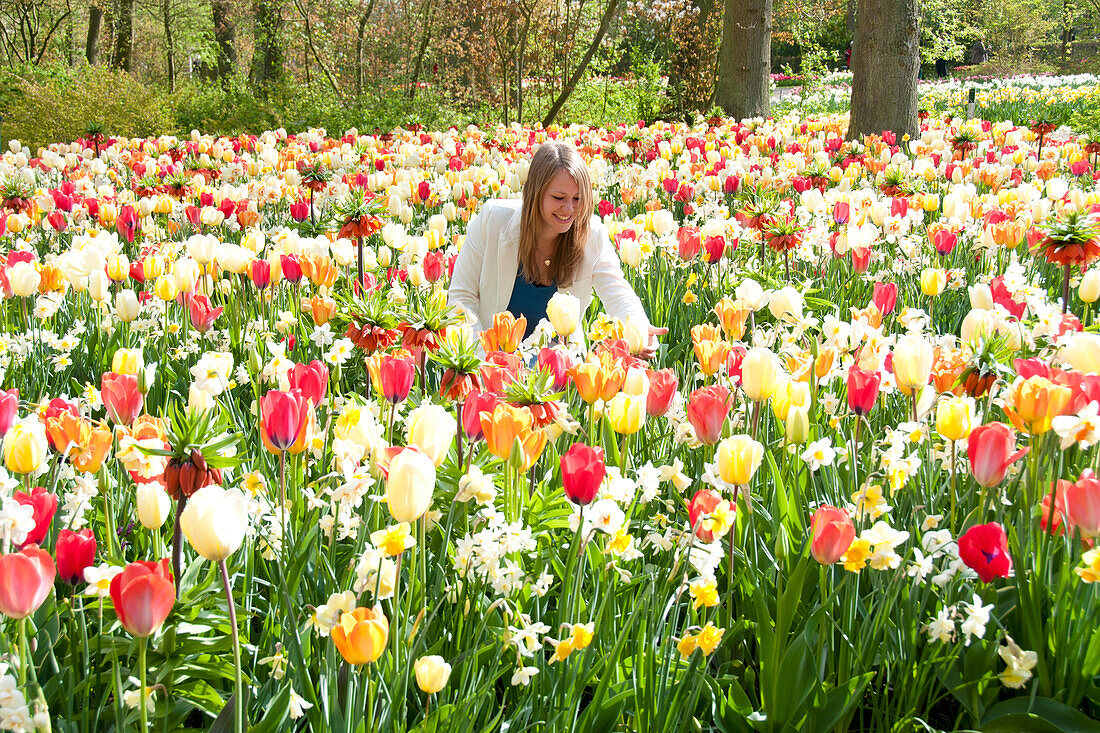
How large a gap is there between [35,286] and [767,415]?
2426 mm

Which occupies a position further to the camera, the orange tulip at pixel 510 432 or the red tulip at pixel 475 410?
the red tulip at pixel 475 410

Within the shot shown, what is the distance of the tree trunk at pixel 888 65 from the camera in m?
8.80

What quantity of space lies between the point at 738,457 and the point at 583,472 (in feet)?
0.84

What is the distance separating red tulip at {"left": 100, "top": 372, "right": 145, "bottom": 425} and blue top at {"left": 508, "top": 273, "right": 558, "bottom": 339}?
219cm

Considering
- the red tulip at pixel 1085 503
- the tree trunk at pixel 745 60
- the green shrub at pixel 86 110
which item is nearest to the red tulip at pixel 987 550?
the red tulip at pixel 1085 503

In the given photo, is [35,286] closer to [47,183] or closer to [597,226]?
[597,226]

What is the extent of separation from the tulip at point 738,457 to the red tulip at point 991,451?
0.36 m

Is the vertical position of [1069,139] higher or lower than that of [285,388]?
higher

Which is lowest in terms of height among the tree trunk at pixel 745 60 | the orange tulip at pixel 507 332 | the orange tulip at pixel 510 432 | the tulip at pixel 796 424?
the tulip at pixel 796 424

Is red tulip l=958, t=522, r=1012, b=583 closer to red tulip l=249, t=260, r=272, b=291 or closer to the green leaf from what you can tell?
the green leaf

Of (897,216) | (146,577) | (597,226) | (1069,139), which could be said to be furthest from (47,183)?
(1069,139)

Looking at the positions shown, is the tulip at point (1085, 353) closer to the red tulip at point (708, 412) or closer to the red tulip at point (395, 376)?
the red tulip at point (708, 412)

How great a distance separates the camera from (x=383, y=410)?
218 cm

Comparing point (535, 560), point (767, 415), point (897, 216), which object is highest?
point (897, 216)
